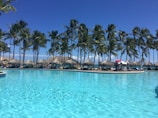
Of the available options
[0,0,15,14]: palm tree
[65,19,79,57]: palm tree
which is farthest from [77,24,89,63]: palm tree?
[0,0,15,14]: palm tree

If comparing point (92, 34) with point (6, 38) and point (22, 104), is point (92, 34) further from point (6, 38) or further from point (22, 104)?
point (22, 104)

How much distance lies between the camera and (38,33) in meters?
53.2

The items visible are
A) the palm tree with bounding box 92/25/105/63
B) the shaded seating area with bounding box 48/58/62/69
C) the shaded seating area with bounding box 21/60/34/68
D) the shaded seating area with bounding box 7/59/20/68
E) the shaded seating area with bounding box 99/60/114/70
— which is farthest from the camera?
the shaded seating area with bounding box 48/58/62/69

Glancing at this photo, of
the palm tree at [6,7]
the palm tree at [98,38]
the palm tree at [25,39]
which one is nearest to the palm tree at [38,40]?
the palm tree at [25,39]

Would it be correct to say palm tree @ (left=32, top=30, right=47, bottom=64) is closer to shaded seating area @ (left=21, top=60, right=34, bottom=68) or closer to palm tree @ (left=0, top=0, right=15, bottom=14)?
shaded seating area @ (left=21, top=60, right=34, bottom=68)

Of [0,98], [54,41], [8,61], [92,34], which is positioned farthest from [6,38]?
[0,98]

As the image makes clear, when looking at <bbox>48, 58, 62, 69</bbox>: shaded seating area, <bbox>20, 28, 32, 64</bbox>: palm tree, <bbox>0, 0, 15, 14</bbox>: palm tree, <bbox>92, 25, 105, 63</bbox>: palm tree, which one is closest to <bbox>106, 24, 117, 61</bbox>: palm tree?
<bbox>92, 25, 105, 63</bbox>: palm tree

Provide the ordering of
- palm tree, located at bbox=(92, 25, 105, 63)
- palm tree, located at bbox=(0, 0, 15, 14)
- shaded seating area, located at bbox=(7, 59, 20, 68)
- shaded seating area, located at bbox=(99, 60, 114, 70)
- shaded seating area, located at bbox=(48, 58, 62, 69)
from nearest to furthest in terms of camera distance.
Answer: palm tree, located at bbox=(0, 0, 15, 14) → shaded seating area, located at bbox=(99, 60, 114, 70) → palm tree, located at bbox=(92, 25, 105, 63) → shaded seating area, located at bbox=(7, 59, 20, 68) → shaded seating area, located at bbox=(48, 58, 62, 69)

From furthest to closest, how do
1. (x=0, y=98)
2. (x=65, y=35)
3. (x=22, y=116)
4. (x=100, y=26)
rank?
(x=65, y=35) → (x=100, y=26) → (x=0, y=98) → (x=22, y=116)

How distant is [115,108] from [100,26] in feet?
136

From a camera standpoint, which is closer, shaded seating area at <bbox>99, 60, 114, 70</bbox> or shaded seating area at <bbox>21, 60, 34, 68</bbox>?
shaded seating area at <bbox>99, 60, 114, 70</bbox>

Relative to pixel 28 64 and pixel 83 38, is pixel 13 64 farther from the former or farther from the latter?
pixel 83 38

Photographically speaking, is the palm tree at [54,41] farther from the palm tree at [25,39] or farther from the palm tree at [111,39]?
the palm tree at [111,39]

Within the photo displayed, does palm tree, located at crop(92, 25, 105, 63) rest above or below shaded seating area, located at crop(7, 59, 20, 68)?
above
